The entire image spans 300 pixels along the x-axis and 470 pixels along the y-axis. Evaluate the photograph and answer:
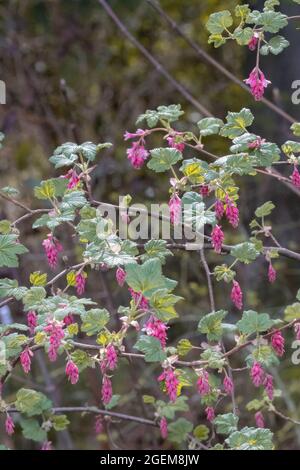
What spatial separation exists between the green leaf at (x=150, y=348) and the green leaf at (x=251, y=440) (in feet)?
0.77

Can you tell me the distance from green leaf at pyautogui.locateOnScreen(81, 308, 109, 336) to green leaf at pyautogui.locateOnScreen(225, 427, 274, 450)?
0.36 m

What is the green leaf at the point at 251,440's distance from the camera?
164cm

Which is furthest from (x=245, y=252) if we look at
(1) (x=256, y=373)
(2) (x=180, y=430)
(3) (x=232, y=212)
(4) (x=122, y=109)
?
(4) (x=122, y=109)

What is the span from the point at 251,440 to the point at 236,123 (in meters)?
0.70

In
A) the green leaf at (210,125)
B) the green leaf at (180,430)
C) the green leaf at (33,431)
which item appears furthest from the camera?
the green leaf at (180,430)

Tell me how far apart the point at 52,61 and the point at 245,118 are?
311 centimetres

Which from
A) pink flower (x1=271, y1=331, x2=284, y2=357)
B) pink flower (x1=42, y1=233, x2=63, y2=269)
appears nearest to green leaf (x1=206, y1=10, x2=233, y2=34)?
pink flower (x1=42, y1=233, x2=63, y2=269)

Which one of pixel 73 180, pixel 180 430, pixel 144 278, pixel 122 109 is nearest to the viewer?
pixel 144 278

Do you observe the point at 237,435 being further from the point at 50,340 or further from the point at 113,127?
the point at 113,127

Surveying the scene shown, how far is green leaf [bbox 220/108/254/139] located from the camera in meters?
1.81

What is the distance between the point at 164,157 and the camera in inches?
69.5

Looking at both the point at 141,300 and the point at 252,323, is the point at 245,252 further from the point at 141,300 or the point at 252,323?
the point at 141,300

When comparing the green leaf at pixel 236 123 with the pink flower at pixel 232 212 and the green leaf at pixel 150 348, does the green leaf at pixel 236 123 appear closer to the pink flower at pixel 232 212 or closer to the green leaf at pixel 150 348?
the pink flower at pixel 232 212

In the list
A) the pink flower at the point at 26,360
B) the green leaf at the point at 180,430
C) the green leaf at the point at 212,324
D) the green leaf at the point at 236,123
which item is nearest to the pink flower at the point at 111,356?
the pink flower at the point at 26,360
